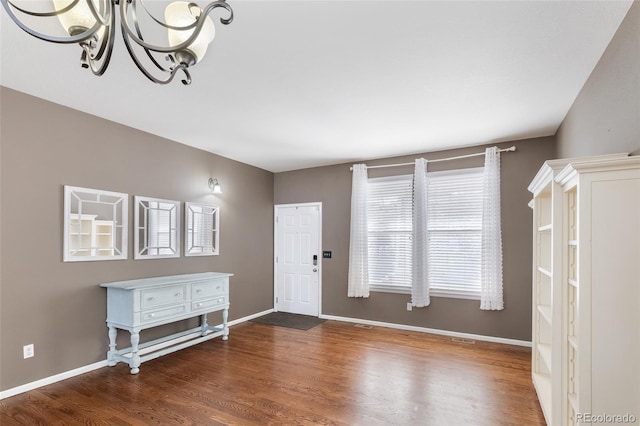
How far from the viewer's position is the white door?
5.77 m

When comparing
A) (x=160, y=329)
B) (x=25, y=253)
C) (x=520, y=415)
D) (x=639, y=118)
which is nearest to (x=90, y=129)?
(x=25, y=253)

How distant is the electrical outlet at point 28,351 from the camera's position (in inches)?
115

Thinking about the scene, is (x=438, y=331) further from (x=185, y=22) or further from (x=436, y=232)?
(x=185, y=22)

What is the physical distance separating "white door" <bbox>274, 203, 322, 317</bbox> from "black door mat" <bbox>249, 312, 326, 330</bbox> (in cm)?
18

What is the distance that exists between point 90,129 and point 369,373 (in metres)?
3.74

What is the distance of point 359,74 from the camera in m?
2.59

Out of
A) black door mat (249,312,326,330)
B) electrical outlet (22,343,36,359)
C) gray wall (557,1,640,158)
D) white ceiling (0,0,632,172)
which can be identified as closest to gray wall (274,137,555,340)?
black door mat (249,312,326,330)

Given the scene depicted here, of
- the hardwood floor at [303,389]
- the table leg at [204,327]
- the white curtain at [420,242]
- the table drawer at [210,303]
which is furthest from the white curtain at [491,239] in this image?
the table leg at [204,327]

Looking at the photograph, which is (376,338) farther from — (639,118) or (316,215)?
(639,118)

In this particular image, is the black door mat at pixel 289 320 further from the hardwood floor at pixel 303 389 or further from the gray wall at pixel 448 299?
the hardwood floor at pixel 303 389

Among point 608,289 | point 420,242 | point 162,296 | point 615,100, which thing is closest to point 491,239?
point 420,242

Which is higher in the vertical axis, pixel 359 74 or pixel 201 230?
pixel 359 74

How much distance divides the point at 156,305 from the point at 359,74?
3026 millimetres

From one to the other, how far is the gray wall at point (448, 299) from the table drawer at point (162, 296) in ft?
8.07
